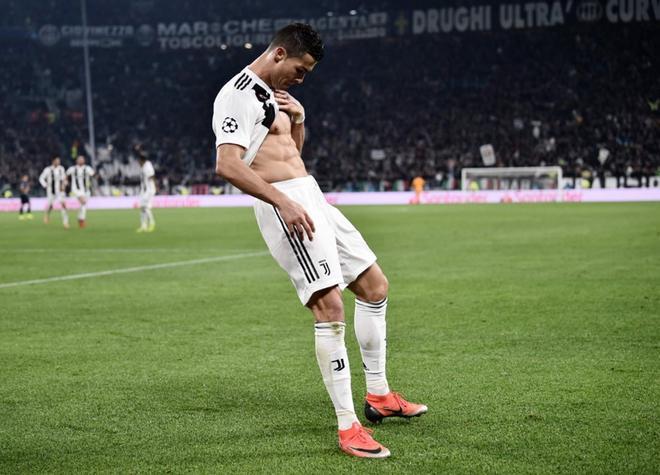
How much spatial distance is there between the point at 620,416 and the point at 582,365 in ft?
4.67

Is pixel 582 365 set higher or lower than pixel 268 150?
lower

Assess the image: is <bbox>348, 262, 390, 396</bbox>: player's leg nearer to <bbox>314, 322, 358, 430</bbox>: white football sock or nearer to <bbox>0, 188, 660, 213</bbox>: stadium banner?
<bbox>314, 322, 358, 430</bbox>: white football sock

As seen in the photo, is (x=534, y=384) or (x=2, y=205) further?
(x=2, y=205)

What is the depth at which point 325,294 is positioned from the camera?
476 centimetres

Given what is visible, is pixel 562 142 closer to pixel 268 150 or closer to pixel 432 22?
pixel 432 22

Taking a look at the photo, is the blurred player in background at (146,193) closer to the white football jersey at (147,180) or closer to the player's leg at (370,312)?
the white football jersey at (147,180)

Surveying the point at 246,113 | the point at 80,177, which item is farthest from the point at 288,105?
the point at 80,177

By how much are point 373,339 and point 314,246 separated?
30.7 inches

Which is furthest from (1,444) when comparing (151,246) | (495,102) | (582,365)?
(495,102)

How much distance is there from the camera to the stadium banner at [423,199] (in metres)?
36.0

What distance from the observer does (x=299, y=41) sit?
15.7 feet

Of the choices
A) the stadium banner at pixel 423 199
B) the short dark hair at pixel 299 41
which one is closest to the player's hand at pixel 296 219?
the short dark hair at pixel 299 41

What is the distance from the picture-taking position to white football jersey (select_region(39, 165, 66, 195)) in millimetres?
28506

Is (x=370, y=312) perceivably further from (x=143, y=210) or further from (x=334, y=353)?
(x=143, y=210)
